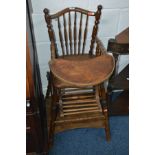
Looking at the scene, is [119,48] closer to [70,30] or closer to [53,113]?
[70,30]

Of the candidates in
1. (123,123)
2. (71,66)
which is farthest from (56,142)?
(71,66)

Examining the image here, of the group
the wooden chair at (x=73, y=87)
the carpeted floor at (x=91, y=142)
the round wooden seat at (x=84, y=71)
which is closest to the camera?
the round wooden seat at (x=84, y=71)

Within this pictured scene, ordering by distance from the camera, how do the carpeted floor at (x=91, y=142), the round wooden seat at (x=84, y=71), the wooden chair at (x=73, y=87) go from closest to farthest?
1. the round wooden seat at (x=84, y=71)
2. the wooden chair at (x=73, y=87)
3. the carpeted floor at (x=91, y=142)

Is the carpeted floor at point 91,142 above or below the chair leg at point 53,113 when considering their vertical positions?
below

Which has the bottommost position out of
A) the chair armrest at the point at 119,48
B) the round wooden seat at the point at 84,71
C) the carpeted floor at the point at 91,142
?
the carpeted floor at the point at 91,142

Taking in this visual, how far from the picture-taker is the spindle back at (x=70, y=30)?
1547 mm

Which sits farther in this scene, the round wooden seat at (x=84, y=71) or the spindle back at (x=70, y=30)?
the spindle back at (x=70, y=30)

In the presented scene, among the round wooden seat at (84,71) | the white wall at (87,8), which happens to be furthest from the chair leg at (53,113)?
the white wall at (87,8)

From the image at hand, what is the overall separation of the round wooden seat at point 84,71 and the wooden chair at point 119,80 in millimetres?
167

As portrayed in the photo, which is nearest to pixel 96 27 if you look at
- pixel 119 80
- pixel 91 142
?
pixel 119 80

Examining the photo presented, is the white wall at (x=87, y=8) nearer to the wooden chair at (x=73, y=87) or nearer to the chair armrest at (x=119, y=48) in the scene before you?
the wooden chair at (x=73, y=87)
